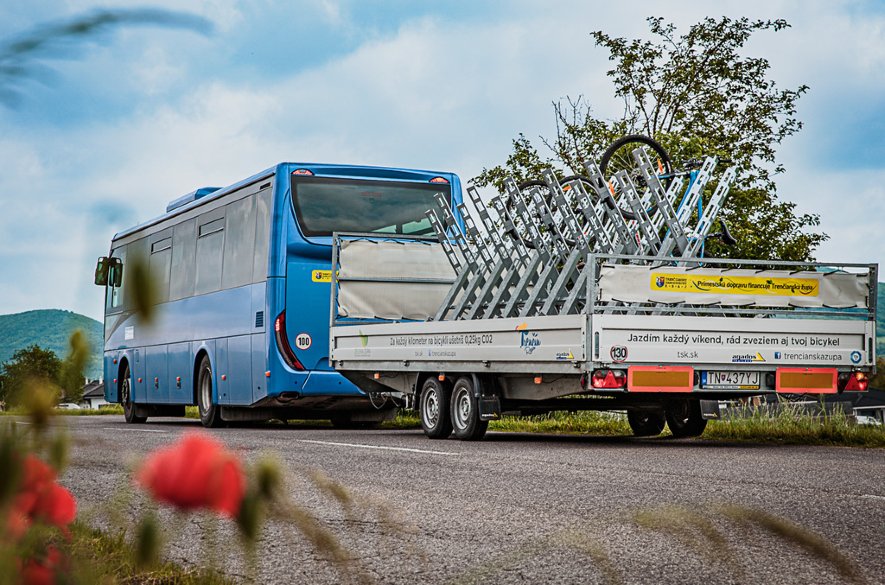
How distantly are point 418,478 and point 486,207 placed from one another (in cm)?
715

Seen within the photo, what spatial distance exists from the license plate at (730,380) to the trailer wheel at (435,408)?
314 cm

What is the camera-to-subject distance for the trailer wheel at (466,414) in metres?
13.6

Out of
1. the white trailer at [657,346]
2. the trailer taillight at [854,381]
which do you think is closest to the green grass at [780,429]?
the white trailer at [657,346]

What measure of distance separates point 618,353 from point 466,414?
256cm

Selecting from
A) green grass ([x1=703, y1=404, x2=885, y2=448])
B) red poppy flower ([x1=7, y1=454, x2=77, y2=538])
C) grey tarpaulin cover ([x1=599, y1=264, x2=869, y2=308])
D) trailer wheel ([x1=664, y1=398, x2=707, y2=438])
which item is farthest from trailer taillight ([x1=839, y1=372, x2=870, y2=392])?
red poppy flower ([x1=7, y1=454, x2=77, y2=538])

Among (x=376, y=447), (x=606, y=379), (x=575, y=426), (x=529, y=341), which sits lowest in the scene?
(x=376, y=447)

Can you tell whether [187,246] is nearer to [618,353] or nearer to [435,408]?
[435,408]

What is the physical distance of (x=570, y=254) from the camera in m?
13.5

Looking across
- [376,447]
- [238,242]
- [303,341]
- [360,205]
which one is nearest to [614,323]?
[376,447]

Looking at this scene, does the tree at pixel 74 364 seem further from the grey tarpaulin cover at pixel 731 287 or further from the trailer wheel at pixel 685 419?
the trailer wheel at pixel 685 419

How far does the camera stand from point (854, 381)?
13016 mm

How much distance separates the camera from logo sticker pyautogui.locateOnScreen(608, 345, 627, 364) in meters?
11.9

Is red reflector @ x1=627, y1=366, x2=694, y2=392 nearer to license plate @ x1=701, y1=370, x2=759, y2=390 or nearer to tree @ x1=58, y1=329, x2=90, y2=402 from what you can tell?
license plate @ x1=701, y1=370, x2=759, y2=390

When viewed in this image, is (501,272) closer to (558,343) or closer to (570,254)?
(570,254)
